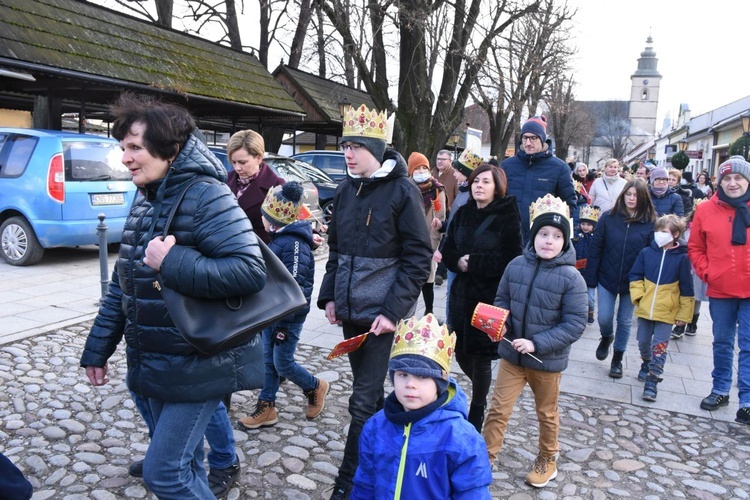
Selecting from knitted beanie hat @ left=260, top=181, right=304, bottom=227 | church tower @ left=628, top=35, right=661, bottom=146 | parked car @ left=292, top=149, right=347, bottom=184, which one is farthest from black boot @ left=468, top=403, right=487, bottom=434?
church tower @ left=628, top=35, right=661, bottom=146

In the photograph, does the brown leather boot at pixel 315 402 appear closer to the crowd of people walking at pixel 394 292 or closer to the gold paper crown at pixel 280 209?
the crowd of people walking at pixel 394 292

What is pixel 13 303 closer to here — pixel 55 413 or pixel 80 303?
pixel 80 303

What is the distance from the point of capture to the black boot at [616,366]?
18.1ft

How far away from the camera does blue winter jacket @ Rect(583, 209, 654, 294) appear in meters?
5.77

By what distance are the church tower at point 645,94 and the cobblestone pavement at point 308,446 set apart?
126 meters

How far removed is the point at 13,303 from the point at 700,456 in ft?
22.2

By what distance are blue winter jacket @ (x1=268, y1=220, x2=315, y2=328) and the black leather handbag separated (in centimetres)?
156

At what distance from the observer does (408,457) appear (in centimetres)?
235

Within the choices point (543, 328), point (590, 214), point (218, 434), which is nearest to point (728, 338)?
point (543, 328)

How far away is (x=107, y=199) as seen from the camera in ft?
29.5

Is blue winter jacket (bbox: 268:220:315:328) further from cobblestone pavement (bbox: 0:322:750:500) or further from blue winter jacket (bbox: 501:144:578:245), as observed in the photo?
blue winter jacket (bbox: 501:144:578:245)

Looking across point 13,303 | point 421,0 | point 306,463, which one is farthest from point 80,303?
point 421,0

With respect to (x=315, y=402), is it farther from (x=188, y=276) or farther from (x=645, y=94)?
(x=645, y=94)

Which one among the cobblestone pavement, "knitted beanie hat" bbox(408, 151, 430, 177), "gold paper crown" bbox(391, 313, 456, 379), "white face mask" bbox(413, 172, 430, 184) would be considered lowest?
the cobblestone pavement
